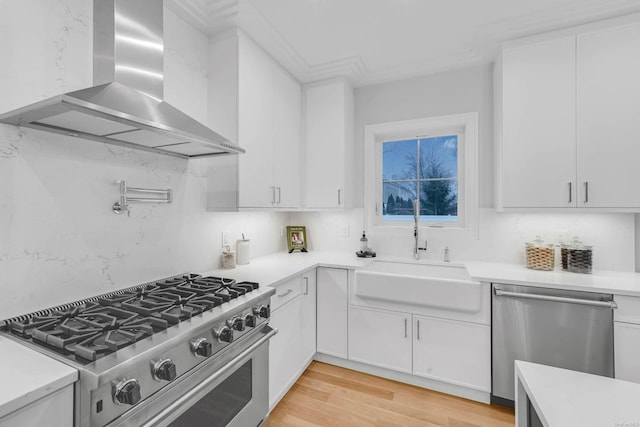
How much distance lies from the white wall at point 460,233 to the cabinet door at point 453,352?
0.74m

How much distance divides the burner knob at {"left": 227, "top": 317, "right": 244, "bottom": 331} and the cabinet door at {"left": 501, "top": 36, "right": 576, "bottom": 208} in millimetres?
2039

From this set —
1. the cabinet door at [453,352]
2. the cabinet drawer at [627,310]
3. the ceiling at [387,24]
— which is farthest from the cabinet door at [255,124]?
the cabinet drawer at [627,310]

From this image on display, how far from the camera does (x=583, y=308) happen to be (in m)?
1.78

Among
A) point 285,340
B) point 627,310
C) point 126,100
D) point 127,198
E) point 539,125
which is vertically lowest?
point 285,340

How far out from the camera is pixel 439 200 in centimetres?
283

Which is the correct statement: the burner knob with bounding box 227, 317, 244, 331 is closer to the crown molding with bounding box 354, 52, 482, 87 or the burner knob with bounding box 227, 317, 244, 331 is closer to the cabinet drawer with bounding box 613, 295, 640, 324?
the cabinet drawer with bounding box 613, 295, 640, 324

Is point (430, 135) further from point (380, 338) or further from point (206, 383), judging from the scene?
point (206, 383)

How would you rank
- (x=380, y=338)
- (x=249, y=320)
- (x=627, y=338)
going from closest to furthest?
(x=249, y=320), (x=627, y=338), (x=380, y=338)

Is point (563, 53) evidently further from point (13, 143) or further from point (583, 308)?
point (13, 143)

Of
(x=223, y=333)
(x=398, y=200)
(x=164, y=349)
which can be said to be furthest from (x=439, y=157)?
(x=164, y=349)

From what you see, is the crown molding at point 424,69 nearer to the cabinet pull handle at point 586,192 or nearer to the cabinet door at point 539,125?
the cabinet door at point 539,125

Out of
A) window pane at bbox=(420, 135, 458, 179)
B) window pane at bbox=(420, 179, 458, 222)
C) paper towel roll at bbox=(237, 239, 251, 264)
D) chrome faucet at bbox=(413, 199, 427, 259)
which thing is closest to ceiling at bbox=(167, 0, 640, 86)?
window pane at bbox=(420, 135, 458, 179)

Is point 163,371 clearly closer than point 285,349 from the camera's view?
Yes

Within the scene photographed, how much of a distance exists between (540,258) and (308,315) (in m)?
1.83
